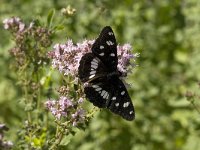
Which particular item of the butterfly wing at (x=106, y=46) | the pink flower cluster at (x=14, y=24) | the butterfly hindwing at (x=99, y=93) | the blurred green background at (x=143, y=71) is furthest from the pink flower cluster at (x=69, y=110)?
the blurred green background at (x=143, y=71)

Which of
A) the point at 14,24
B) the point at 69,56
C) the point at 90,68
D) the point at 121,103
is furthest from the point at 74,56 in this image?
the point at 14,24

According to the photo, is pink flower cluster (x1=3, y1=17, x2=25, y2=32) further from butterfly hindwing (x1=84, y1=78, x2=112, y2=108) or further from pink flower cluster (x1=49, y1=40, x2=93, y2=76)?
butterfly hindwing (x1=84, y1=78, x2=112, y2=108)

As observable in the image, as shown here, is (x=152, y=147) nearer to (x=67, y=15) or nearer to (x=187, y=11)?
(x=187, y=11)

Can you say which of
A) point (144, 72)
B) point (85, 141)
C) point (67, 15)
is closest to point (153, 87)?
point (144, 72)

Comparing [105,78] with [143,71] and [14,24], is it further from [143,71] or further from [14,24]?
[143,71]

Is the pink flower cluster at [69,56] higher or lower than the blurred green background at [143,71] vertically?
lower

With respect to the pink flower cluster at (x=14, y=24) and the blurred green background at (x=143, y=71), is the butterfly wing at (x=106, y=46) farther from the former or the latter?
the blurred green background at (x=143, y=71)
